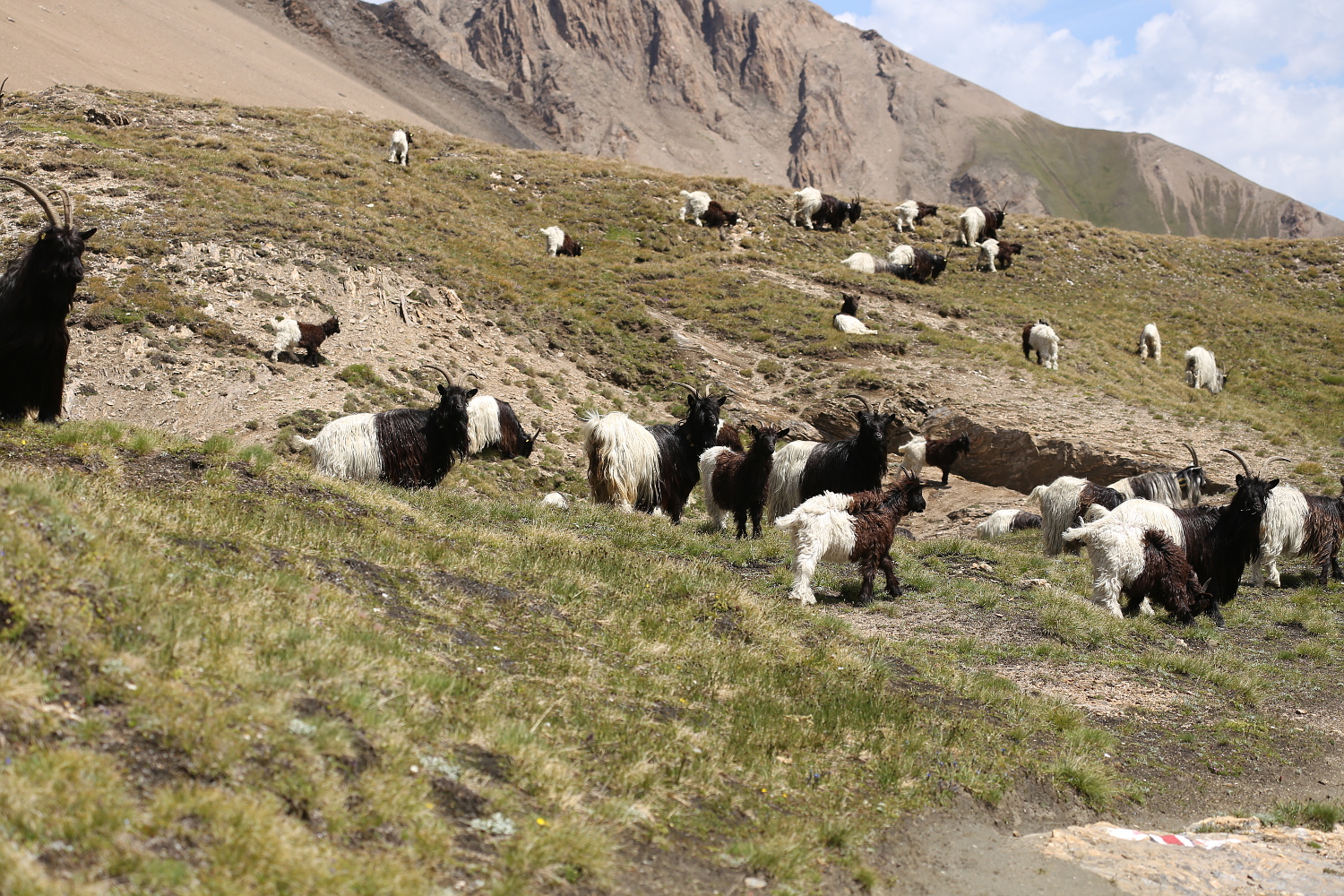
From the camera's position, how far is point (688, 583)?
905 centimetres

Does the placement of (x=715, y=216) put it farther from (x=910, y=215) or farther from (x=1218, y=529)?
(x=1218, y=529)

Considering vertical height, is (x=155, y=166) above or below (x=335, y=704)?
above

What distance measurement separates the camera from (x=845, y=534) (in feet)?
34.2

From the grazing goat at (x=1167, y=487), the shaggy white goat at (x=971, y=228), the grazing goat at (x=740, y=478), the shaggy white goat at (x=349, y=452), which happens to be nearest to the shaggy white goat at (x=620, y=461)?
the grazing goat at (x=740, y=478)

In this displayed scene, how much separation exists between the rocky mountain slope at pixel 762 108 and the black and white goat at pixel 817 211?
122 m

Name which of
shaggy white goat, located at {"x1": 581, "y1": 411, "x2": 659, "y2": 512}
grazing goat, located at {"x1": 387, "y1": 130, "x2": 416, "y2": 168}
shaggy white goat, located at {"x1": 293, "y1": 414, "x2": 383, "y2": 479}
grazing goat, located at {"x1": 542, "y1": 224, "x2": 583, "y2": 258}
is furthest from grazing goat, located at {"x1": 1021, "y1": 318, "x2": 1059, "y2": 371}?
grazing goat, located at {"x1": 387, "y1": 130, "x2": 416, "y2": 168}

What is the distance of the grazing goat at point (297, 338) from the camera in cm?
1712

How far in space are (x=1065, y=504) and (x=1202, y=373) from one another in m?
15.7

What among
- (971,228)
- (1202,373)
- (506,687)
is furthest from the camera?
(971,228)

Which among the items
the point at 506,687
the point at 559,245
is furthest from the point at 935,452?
the point at 506,687

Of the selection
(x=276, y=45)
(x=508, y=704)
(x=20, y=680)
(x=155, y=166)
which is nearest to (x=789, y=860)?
(x=508, y=704)

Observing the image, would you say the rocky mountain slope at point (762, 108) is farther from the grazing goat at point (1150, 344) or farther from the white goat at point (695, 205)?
the grazing goat at point (1150, 344)

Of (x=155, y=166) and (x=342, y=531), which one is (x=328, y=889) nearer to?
(x=342, y=531)

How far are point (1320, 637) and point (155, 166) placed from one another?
87.1ft
